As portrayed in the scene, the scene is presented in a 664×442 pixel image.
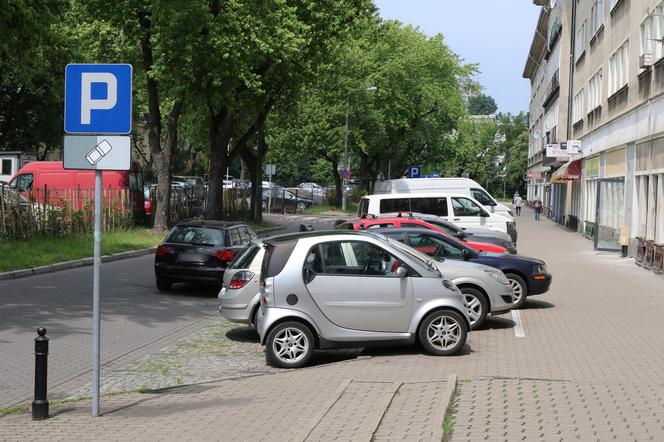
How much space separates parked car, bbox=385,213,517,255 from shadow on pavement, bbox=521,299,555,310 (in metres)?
2.59

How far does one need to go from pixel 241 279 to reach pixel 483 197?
20.4m

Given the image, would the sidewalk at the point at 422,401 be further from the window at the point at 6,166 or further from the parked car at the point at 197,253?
the window at the point at 6,166

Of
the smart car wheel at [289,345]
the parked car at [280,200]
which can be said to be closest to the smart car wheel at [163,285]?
the smart car wheel at [289,345]

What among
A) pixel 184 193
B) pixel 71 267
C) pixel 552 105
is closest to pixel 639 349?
pixel 71 267

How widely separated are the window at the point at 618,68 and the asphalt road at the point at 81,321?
17.2 metres

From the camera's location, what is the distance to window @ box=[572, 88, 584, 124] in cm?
4059

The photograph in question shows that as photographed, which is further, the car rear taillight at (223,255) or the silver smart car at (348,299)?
the car rear taillight at (223,255)

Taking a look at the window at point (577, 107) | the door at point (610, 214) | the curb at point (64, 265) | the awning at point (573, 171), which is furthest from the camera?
the window at point (577, 107)

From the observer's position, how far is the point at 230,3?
1110 inches

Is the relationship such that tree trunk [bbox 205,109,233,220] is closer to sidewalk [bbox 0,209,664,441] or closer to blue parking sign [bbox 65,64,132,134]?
sidewalk [bbox 0,209,664,441]

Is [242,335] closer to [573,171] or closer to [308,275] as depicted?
[308,275]

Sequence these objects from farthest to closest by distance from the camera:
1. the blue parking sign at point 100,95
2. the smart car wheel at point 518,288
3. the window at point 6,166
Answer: the window at point 6,166, the smart car wheel at point 518,288, the blue parking sign at point 100,95

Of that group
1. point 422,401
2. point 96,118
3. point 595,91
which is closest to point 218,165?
point 595,91

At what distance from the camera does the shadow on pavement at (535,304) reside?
14.7 metres
